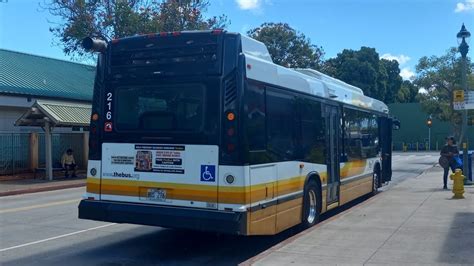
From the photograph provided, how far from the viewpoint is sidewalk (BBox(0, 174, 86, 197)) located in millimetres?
19192

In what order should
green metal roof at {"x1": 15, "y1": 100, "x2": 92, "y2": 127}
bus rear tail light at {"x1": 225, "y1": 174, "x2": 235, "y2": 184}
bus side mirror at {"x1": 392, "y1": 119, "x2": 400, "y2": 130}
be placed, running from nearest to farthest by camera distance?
bus rear tail light at {"x1": 225, "y1": 174, "x2": 235, "y2": 184} → bus side mirror at {"x1": 392, "y1": 119, "x2": 400, "y2": 130} → green metal roof at {"x1": 15, "y1": 100, "x2": 92, "y2": 127}

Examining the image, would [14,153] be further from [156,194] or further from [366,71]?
[366,71]

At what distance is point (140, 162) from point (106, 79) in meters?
1.49

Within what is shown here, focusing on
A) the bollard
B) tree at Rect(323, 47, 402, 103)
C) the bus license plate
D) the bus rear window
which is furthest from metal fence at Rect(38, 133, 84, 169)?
tree at Rect(323, 47, 402, 103)

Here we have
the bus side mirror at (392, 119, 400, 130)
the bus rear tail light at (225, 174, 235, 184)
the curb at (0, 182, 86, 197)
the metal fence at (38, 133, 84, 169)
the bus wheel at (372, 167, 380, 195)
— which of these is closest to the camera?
the bus rear tail light at (225, 174, 235, 184)

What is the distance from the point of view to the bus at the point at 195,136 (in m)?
7.45

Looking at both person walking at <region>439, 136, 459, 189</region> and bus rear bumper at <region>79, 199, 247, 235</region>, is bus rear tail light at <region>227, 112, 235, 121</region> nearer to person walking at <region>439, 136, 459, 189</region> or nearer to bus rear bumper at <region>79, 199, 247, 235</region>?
bus rear bumper at <region>79, 199, 247, 235</region>

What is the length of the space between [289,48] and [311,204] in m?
38.9

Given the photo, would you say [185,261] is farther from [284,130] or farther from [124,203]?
[284,130]

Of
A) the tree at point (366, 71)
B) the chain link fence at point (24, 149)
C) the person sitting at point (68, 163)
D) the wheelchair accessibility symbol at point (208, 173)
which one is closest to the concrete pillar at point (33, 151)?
the chain link fence at point (24, 149)

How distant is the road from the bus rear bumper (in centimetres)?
57

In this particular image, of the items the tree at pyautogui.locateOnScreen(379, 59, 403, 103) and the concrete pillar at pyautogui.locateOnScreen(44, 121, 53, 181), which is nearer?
the concrete pillar at pyautogui.locateOnScreen(44, 121, 53, 181)

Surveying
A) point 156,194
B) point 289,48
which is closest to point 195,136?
point 156,194

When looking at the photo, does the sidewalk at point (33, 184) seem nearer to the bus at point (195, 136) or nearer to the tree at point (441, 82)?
the bus at point (195, 136)
